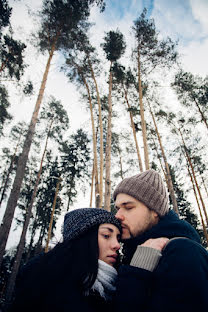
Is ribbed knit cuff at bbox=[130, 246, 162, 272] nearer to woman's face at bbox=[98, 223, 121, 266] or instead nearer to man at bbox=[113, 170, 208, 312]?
man at bbox=[113, 170, 208, 312]

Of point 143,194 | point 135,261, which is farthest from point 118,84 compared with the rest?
point 135,261

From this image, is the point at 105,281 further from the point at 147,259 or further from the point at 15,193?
the point at 15,193

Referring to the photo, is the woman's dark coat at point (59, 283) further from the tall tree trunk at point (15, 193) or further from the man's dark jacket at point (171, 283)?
the tall tree trunk at point (15, 193)

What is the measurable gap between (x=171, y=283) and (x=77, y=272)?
853mm

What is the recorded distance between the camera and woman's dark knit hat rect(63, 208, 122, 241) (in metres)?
1.84

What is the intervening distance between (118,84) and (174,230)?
12957 mm

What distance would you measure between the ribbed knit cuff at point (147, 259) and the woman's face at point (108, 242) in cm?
64

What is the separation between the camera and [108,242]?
1895mm

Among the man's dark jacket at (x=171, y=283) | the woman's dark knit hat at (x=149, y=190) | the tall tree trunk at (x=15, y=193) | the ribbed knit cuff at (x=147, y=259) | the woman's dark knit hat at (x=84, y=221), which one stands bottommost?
the man's dark jacket at (x=171, y=283)

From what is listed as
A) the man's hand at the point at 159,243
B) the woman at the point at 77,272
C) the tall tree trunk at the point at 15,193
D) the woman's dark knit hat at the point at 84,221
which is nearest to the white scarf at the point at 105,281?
the woman at the point at 77,272

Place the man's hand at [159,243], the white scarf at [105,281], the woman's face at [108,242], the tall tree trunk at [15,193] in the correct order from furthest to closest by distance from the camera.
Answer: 1. the tall tree trunk at [15,193]
2. the woman's face at [108,242]
3. the white scarf at [105,281]
4. the man's hand at [159,243]

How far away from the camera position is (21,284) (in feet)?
4.47

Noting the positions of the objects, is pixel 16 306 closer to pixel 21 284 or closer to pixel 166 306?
pixel 21 284

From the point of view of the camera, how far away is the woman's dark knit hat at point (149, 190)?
192 centimetres
